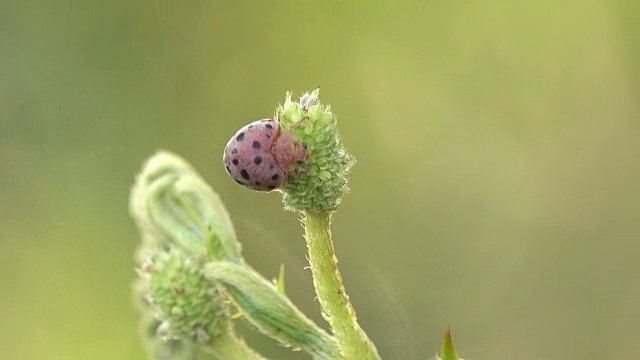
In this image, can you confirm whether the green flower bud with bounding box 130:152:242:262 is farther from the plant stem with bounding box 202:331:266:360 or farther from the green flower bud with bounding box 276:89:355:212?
the green flower bud with bounding box 276:89:355:212

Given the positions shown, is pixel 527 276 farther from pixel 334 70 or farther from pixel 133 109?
pixel 133 109

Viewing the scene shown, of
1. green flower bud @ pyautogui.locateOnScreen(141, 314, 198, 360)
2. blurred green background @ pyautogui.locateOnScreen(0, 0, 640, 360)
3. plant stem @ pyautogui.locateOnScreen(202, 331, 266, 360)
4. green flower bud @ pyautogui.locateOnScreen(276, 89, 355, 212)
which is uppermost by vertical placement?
blurred green background @ pyautogui.locateOnScreen(0, 0, 640, 360)

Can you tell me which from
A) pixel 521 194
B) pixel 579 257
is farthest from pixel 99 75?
pixel 579 257

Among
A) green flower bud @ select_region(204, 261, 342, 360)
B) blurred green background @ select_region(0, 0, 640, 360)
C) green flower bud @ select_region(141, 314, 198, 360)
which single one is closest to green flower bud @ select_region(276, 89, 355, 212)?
green flower bud @ select_region(204, 261, 342, 360)

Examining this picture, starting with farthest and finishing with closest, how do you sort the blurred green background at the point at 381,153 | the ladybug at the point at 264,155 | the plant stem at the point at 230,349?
1. the blurred green background at the point at 381,153
2. the plant stem at the point at 230,349
3. the ladybug at the point at 264,155

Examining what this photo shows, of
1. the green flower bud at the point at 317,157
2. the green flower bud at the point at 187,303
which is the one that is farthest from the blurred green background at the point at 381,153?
the green flower bud at the point at 317,157

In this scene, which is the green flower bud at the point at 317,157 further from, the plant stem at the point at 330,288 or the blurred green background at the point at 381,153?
the blurred green background at the point at 381,153
